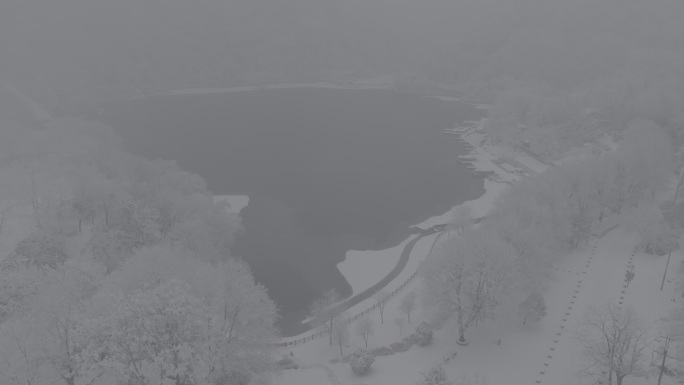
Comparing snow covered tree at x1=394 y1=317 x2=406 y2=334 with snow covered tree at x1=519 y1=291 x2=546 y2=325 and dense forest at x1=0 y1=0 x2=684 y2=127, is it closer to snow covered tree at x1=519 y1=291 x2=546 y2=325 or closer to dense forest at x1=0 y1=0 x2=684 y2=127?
snow covered tree at x1=519 y1=291 x2=546 y2=325

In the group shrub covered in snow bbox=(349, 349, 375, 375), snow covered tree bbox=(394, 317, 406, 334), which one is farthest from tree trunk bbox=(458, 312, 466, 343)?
shrub covered in snow bbox=(349, 349, 375, 375)

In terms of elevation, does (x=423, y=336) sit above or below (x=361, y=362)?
below

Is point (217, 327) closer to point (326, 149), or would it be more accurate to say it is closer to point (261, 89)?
point (326, 149)

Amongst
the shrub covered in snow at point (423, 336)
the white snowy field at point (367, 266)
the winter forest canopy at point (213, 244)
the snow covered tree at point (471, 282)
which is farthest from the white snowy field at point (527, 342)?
the white snowy field at point (367, 266)

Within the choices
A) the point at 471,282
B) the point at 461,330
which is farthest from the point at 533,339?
the point at 471,282

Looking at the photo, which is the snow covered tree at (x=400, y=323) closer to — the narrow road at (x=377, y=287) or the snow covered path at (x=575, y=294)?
the narrow road at (x=377, y=287)

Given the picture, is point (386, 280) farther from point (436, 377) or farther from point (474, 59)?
point (474, 59)
